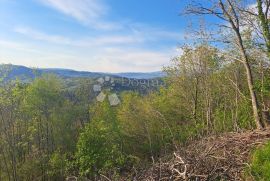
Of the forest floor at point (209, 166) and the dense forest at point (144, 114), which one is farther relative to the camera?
the dense forest at point (144, 114)

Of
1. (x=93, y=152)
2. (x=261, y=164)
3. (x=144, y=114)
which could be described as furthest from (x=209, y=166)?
(x=144, y=114)

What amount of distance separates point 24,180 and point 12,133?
4.06 metres

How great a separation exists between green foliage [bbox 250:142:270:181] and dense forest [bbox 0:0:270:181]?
6857mm

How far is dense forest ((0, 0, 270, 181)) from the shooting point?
748 inches

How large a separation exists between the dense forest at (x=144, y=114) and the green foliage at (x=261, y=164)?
6.86m

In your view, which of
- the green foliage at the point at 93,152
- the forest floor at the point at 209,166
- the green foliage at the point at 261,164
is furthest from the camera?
the green foliage at the point at 93,152

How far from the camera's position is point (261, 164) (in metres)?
9.66

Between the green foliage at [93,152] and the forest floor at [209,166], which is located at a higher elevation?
the forest floor at [209,166]

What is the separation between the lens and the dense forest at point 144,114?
748 inches

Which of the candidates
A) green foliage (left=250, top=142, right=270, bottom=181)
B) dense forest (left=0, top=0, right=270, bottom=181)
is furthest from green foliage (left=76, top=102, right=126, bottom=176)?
green foliage (left=250, top=142, right=270, bottom=181)

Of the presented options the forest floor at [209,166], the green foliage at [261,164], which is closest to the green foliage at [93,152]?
the forest floor at [209,166]

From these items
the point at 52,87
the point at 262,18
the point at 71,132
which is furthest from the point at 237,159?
the point at 71,132

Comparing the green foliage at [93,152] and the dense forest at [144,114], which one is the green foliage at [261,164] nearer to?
the dense forest at [144,114]

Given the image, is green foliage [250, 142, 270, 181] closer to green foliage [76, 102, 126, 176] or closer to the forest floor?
the forest floor
